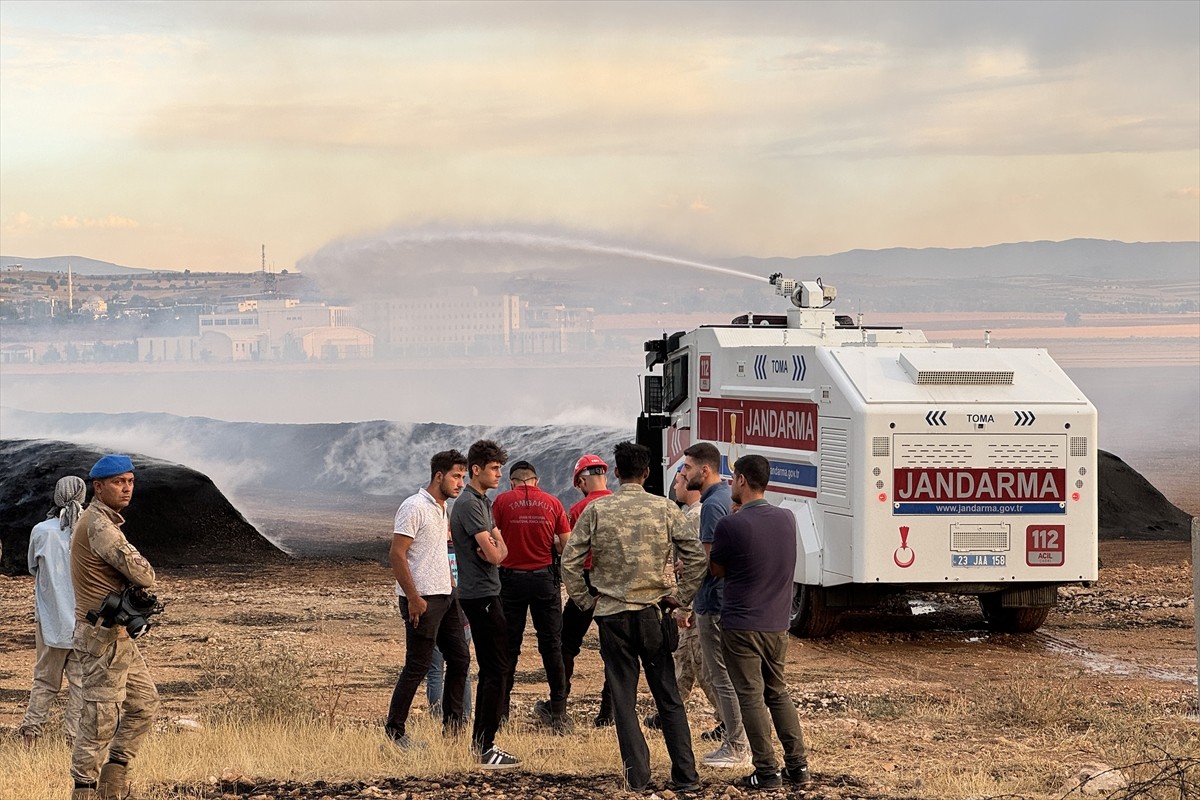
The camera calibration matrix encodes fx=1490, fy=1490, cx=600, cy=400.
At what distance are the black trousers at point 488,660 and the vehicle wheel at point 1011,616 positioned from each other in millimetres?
7448

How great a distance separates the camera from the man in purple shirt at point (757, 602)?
8.38 m

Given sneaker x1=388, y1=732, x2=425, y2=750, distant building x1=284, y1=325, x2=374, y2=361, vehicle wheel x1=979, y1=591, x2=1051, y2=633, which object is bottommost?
vehicle wheel x1=979, y1=591, x2=1051, y2=633

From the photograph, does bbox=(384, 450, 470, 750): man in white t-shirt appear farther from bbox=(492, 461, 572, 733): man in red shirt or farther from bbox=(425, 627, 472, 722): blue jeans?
bbox=(425, 627, 472, 722): blue jeans

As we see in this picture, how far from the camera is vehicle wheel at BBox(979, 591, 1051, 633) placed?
15.4 m

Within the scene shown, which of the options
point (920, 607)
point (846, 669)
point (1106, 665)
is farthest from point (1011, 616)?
point (846, 669)

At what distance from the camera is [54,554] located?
969 cm

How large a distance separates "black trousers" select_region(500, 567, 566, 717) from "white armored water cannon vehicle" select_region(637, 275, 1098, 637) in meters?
4.63

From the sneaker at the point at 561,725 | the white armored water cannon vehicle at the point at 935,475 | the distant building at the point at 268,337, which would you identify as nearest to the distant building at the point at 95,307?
the distant building at the point at 268,337

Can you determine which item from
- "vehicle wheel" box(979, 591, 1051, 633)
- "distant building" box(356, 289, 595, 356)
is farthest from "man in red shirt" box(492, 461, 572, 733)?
"distant building" box(356, 289, 595, 356)

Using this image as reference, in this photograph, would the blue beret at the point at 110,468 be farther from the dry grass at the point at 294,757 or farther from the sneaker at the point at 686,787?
the sneaker at the point at 686,787

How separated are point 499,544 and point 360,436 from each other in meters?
37.4

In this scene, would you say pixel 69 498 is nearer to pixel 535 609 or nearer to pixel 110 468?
pixel 110 468

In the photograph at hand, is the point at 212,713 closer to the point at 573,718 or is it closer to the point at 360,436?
the point at 573,718

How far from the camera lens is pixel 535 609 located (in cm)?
1006
